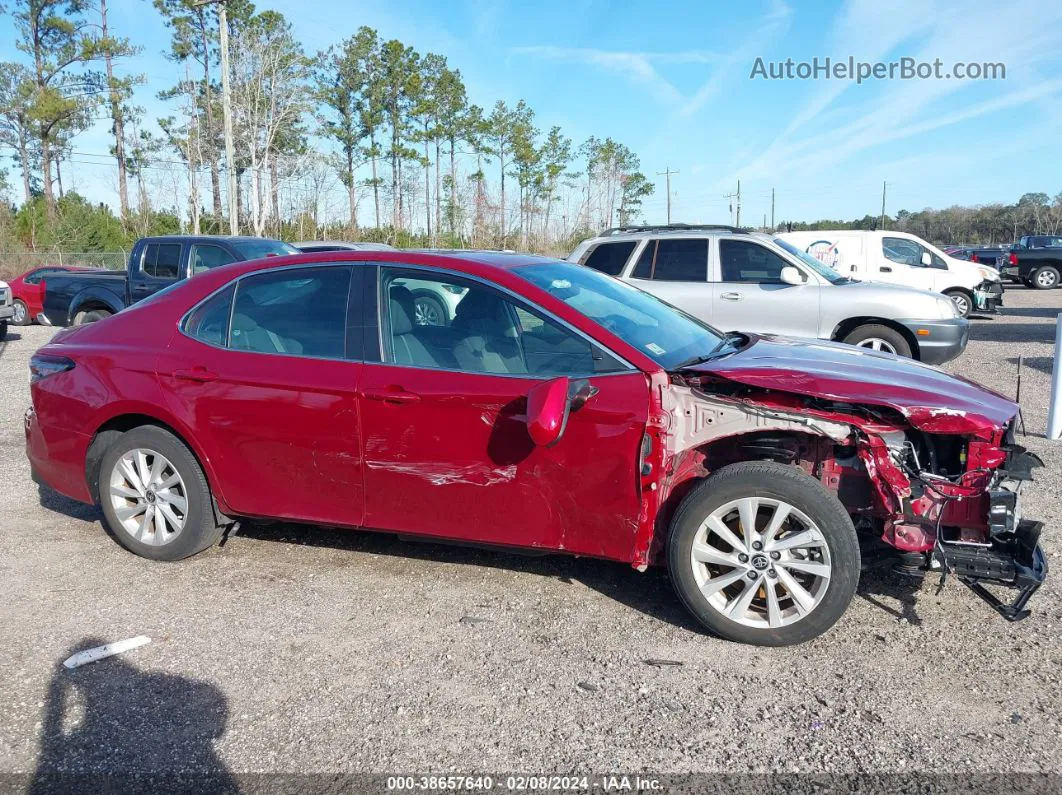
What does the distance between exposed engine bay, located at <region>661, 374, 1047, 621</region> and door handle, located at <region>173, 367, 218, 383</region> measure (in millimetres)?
2323

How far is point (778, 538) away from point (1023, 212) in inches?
2924

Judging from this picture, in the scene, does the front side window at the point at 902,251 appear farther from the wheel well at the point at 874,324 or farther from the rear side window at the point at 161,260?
the rear side window at the point at 161,260

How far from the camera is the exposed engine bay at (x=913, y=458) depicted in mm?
3477

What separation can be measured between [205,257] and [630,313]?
953 cm

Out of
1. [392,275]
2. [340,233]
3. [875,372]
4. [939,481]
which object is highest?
[340,233]

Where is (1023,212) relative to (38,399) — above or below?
above

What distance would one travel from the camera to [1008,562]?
3.45 m

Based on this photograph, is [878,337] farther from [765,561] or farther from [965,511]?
[765,561]

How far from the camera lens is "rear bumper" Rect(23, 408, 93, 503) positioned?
472 cm

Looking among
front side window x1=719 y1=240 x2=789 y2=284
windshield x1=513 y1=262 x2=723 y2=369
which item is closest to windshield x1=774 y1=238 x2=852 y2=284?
front side window x1=719 y1=240 x2=789 y2=284

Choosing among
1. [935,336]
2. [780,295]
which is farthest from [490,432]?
[935,336]

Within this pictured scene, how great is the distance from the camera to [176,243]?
1225 centimetres

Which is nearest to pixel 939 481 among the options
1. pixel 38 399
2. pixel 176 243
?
pixel 38 399

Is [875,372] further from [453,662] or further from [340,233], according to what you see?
[340,233]
